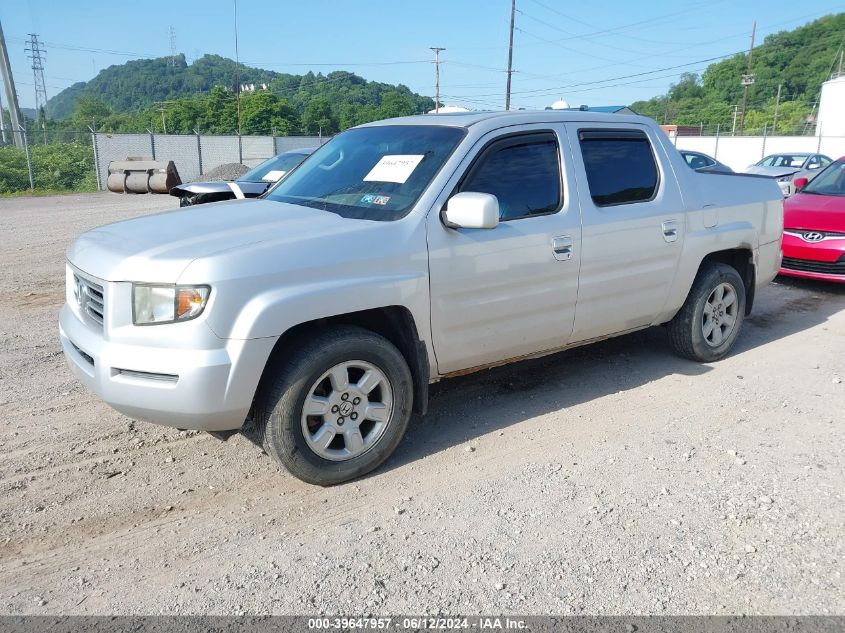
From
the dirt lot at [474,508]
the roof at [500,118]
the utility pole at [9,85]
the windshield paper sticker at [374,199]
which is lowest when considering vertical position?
the dirt lot at [474,508]

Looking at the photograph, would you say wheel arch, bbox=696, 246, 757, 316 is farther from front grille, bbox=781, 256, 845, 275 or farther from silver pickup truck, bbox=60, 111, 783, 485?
front grille, bbox=781, 256, 845, 275

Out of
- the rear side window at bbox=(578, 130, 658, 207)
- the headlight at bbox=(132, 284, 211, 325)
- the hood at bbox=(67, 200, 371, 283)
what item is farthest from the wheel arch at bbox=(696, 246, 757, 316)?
the headlight at bbox=(132, 284, 211, 325)

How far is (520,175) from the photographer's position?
4238 mm

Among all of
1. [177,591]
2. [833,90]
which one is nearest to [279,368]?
[177,591]

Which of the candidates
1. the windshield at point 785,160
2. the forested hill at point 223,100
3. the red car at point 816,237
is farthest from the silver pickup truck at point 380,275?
the forested hill at point 223,100

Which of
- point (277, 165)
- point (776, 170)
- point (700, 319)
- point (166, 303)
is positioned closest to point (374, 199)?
point (166, 303)

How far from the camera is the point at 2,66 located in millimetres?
38750

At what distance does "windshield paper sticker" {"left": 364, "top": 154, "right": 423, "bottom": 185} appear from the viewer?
4020 mm

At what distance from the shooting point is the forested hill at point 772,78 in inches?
3036

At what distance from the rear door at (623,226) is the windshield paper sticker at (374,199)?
1.35m

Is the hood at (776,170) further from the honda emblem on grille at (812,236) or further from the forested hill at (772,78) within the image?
the forested hill at (772,78)

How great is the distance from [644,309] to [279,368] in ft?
9.32

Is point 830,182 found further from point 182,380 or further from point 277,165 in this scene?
point 182,380

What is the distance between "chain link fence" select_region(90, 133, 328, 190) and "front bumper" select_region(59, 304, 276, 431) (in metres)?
26.4
